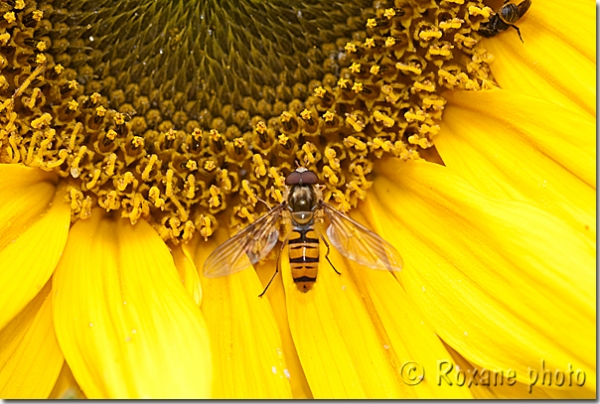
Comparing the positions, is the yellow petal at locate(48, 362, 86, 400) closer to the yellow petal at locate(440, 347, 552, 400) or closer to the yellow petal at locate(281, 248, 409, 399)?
the yellow petal at locate(281, 248, 409, 399)

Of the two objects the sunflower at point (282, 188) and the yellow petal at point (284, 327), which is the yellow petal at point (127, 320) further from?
the yellow petal at point (284, 327)

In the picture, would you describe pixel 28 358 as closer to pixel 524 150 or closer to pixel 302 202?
pixel 302 202

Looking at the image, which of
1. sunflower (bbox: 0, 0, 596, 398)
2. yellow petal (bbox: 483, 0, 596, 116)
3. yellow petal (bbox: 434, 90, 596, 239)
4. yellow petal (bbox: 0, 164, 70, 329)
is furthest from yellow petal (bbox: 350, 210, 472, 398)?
yellow petal (bbox: 0, 164, 70, 329)

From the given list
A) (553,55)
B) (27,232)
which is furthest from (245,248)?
(553,55)

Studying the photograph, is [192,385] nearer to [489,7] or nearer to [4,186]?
[4,186]

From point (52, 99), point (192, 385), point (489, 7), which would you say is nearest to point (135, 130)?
point (52, 99)

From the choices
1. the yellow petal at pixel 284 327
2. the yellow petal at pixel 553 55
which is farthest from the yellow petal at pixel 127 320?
the yellow petal at pixel 553 55
